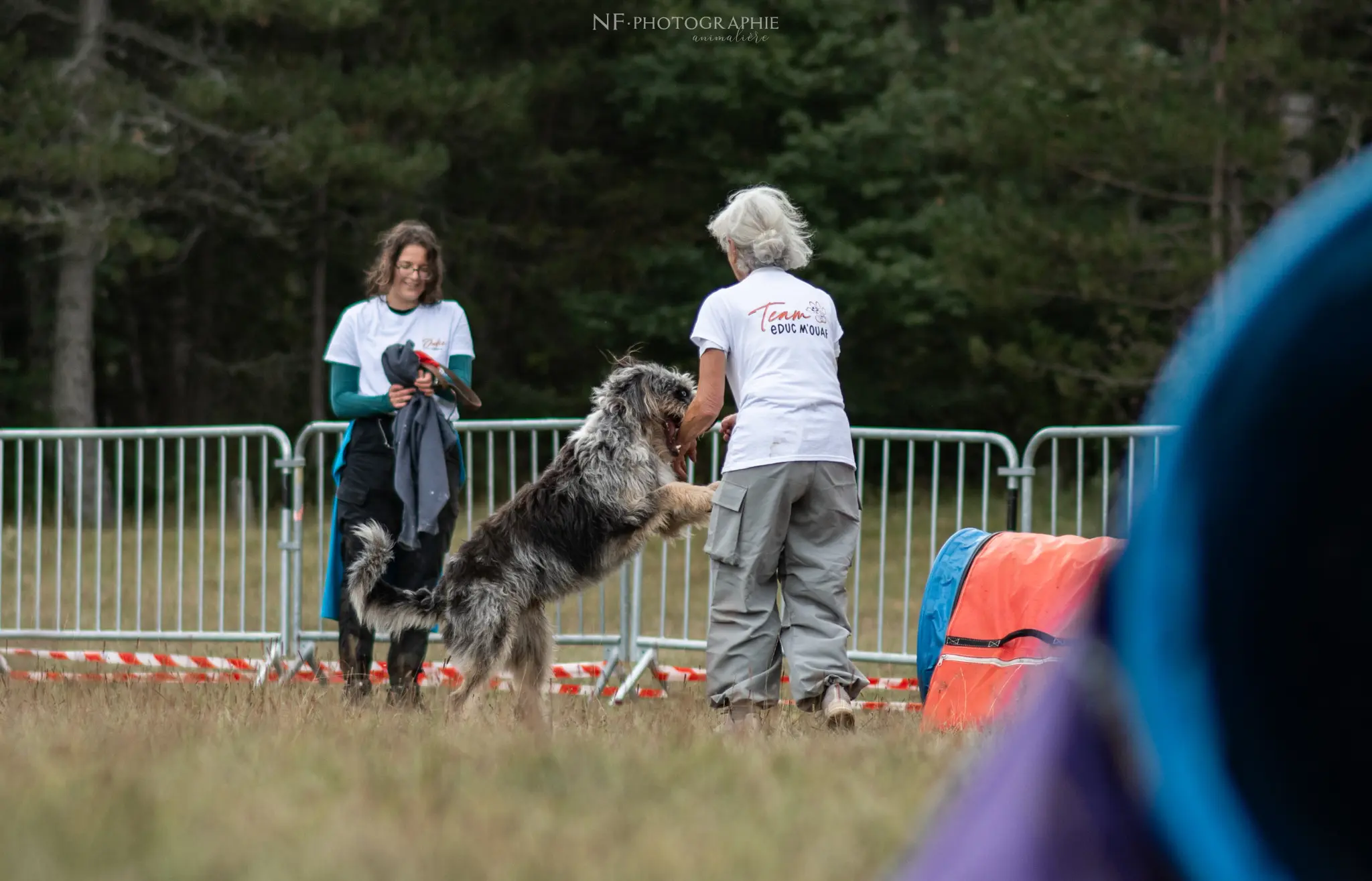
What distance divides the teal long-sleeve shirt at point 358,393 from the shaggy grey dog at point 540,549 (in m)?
0.73

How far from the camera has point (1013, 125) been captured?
1944 centimetres

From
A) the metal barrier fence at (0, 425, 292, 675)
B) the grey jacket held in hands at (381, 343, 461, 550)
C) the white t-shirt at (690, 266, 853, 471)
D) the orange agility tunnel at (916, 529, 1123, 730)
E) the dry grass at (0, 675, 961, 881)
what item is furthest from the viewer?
the metal barrier fence at (0, 425, 292, 675)

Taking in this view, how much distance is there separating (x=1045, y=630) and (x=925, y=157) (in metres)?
20.8

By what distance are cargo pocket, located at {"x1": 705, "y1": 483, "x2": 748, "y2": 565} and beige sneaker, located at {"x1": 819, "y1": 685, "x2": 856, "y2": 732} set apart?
1.99 feet

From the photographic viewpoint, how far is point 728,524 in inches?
230

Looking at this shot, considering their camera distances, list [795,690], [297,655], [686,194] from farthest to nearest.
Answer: [686,194] < [297,655] < [795,690]

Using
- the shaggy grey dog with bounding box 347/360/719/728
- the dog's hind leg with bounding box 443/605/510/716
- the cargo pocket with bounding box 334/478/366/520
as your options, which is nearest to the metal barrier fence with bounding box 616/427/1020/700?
the shaggy grey dog with bounding box 347/360/719/728

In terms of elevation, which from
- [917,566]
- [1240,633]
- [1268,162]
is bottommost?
[917,566]

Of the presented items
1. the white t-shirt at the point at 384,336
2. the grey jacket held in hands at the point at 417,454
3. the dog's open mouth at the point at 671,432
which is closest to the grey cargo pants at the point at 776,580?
the dog's open mouth at the point at 671,432

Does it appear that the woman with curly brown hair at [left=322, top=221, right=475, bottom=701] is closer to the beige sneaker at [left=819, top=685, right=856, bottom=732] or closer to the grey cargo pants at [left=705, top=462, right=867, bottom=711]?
the grey cargo pants at [left=705, top=462, right=867, bottom=711]

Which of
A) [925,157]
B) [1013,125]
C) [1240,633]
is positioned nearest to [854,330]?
[925,157]

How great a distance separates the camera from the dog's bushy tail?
6266 millimetres

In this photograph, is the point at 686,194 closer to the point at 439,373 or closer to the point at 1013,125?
the point at 1013,125

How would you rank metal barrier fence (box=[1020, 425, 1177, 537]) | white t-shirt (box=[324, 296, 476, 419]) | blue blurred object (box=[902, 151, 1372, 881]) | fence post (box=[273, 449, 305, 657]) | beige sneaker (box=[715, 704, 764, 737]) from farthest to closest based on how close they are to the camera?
1. fence post (box=[273, 449, 305, 657])
2. white t-shirt (box=[324, 296, 476, 419])
3. beige sneaker (box=[715, 704, 764, 737])
4. metal barrier fence (box=[1020, 425, 1177, 537])
5. blue blurred object (box=[902, 151, 1372, 881])
